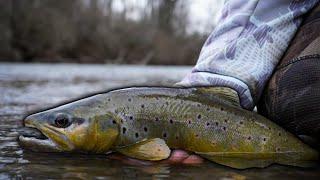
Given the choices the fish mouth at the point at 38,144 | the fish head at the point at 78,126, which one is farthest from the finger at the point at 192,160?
the fish mouth at the point at 38,144

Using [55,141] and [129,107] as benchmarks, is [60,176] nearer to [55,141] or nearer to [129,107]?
[55,141]

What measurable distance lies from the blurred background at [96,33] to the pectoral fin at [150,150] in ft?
68.1

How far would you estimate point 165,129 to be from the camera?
226 centimetres

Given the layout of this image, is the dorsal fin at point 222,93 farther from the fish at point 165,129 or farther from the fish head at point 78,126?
the fish head at point 78,126

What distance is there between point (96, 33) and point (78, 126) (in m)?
29.7

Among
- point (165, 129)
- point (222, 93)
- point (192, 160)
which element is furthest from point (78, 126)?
point (222, 93)

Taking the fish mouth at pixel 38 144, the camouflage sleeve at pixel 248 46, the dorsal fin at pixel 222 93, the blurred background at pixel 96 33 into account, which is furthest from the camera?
the blurred background at pixel 96 33

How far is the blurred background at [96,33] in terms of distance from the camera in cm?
2559

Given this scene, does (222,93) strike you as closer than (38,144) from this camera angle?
No

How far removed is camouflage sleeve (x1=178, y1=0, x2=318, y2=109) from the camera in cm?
258

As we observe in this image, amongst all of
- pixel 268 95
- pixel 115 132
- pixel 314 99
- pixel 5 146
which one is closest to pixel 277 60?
pixel 268 95

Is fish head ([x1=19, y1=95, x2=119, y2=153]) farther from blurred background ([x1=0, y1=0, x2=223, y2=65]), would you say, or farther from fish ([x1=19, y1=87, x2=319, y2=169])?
blurred background ([x1=0, y1=0, x2=223, y2=65])

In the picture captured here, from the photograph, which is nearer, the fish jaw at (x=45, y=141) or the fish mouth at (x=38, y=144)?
the fish jaw at (x=45, y=141)

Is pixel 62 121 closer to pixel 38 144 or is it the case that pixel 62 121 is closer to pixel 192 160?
pixel 38 144
